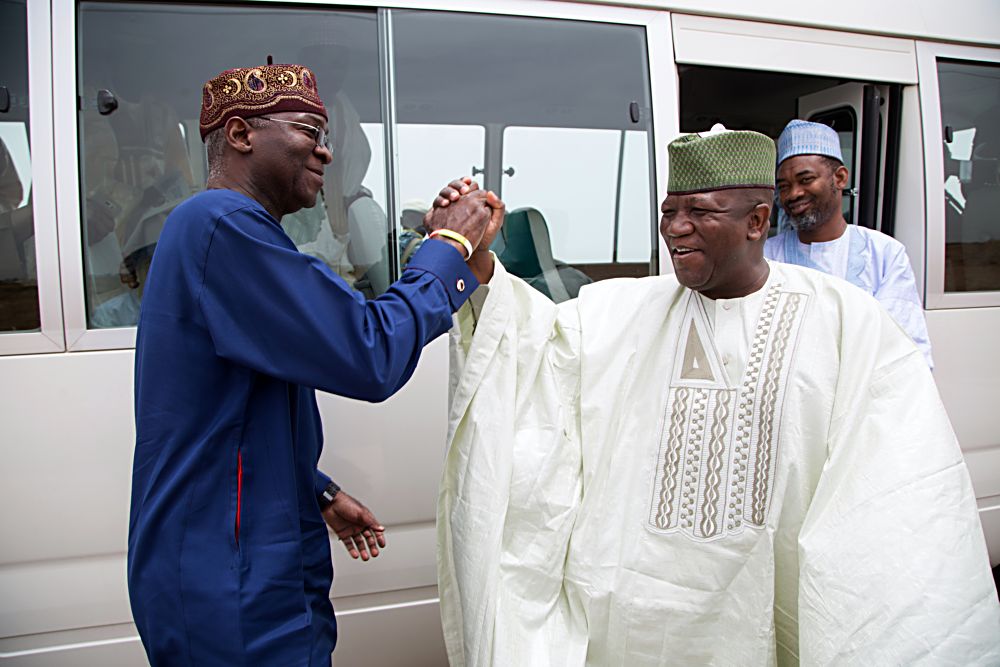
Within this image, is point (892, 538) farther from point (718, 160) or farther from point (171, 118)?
point (171, 118)

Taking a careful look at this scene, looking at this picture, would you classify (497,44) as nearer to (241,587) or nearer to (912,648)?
(241,587)

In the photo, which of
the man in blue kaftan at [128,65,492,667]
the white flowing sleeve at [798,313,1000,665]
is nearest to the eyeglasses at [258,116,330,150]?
the man in blue kaftan at [128,65,492,667]

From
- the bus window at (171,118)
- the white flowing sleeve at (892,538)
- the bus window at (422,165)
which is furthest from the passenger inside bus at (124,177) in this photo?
the white flowing sleeve at (892,538)

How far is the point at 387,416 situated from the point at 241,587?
1072mm

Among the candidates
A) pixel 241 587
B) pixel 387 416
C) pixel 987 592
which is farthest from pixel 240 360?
pixel 987 592

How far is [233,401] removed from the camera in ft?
4.69

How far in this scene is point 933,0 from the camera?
304cm

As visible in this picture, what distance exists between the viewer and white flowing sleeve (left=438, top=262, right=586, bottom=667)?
1.76 metres

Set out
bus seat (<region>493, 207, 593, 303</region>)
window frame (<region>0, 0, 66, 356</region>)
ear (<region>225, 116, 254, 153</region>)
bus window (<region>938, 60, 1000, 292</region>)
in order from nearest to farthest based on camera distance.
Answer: ear (<region>225, 116, 254, 153</region>), window frame (<region>0, 0, 66, 356</region>), bus seat (<region>493, 207, 593, 303</region>), bus window (<region>938, 60, 1000, 292</region>)

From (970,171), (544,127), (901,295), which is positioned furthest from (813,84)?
(544,127)

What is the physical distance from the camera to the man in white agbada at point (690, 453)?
1.66 metres

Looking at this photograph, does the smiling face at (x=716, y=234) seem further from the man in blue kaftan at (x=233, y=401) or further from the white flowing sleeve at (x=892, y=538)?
the man in blue kaftan at (x=233, y=401)

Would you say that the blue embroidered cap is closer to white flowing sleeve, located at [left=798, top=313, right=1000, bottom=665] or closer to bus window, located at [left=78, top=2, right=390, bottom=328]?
white flowing sleeve, located at [left=798, top=313, right=1000, bottom=665]

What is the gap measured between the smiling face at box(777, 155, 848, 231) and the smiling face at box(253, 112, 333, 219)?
6.60 feet
